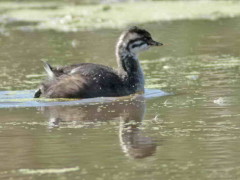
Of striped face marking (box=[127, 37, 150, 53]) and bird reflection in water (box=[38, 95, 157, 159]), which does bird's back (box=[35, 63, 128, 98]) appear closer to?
bird reflection in water (box=[38, 95, 157, 159])

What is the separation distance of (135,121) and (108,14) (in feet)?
42.7

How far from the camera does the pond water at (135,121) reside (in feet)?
21.9

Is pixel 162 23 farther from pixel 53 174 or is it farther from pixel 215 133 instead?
pixel 53 174

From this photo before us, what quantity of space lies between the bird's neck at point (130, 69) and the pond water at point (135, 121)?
0.71 feet

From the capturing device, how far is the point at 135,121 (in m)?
9.03

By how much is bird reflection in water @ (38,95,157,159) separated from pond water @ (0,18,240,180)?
0.4 inches

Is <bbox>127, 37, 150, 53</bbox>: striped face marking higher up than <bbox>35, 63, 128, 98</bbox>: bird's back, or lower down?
higher up

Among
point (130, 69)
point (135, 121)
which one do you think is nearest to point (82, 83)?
point (130, 69)

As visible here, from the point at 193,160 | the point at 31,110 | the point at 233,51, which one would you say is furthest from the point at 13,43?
the point at 193,160

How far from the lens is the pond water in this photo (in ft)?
21.9

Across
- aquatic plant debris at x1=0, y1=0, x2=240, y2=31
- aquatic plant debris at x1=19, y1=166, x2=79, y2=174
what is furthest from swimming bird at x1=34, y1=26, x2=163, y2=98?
aquatic plant debris at x1=0, y1=0, x2=240, y2=31

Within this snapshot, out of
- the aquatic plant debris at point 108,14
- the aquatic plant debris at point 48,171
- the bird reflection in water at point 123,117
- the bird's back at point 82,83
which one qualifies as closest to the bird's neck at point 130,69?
the bird's back at point 82,83

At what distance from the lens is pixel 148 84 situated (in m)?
12.1

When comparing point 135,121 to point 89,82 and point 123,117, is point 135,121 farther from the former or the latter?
point 89,82
